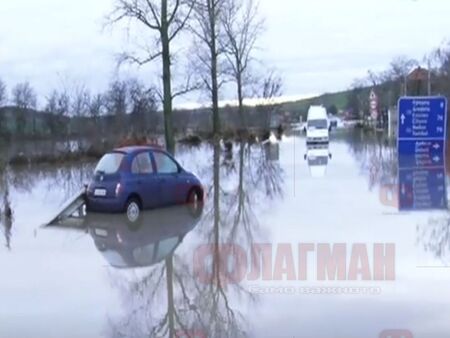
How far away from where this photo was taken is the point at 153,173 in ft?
44.8

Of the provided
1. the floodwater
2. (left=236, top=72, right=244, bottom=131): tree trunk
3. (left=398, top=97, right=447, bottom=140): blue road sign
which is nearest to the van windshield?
(left=236, top=72, right=244, bottom=131): tree trunk

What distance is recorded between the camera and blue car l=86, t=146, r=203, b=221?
42.3ft

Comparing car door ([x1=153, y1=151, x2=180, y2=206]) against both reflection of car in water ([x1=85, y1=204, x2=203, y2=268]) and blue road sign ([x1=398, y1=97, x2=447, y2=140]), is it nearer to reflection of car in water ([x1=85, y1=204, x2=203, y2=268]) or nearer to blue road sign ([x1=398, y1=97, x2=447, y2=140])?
reflection of car in water ([x1=85, y1=204, x2=203, y2=268])

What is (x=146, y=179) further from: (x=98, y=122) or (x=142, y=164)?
(x=98, y=122)

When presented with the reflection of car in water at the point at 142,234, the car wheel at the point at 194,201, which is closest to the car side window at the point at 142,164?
the reflection of car in water at the point at 142,234

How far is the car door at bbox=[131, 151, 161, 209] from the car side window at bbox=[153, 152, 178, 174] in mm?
266

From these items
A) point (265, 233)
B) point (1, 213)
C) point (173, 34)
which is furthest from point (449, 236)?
point (173, 34)

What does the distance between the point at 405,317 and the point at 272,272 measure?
235 cm

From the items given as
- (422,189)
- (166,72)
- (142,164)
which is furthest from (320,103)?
(142,164)

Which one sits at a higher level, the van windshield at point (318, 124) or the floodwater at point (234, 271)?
the van windshield at point (318, 124)

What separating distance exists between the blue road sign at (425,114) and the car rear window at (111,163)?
639 inches

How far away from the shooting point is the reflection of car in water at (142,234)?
9.41 meters

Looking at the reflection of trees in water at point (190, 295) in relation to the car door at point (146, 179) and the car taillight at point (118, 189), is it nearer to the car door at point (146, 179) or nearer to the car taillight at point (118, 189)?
the car door at point (146, 179)

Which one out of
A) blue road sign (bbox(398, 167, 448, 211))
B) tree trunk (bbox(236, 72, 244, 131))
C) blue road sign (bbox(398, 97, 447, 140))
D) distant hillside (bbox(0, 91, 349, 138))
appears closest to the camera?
blue road sign (bbox(398, 167, 448, 211))
